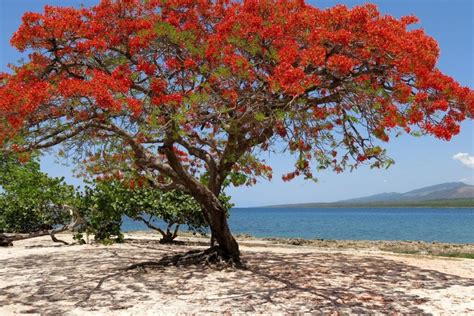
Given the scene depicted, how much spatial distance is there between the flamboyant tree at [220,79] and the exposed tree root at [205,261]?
0.64 feet

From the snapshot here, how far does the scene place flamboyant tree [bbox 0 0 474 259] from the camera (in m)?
9.02

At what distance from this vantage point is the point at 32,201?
18875 mm

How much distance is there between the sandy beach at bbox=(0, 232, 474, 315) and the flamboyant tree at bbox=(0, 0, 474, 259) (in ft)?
7.07

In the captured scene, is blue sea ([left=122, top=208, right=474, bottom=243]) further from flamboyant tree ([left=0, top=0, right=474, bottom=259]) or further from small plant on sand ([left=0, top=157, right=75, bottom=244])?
flamboyant tree ([left=0, top=0, right=474, bottom=259])

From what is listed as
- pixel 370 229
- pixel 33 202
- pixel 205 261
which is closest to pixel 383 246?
pixel 205 261

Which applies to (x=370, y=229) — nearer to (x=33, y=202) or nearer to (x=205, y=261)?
(x=33, y=202)

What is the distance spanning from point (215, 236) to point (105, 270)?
282 centimetres

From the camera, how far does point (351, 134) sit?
12273 millimetres

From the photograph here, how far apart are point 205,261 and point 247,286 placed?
8.69 ft

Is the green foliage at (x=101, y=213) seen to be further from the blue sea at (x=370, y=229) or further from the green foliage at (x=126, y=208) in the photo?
the blue sea at (x=370, y=229)

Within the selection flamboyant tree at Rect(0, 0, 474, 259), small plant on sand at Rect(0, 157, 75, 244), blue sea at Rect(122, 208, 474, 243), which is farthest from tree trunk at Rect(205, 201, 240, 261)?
blue sea at Rect(122, 208, 474, 243)

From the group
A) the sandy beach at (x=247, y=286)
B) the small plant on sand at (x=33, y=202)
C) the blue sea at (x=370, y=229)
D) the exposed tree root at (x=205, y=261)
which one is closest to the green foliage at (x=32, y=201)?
the small plant on sand at (x=33, y=202)

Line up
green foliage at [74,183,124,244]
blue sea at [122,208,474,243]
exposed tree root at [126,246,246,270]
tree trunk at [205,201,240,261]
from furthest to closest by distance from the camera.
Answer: blue sea at [122,208,474,243] → green foliage at [74,183,124,244] → tree trunk at [205,201,240,261] → exposed tree root at [126,246,246,270]

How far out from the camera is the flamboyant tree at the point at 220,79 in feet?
29.6
